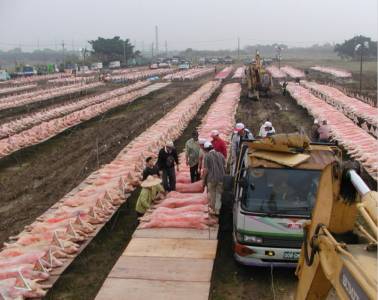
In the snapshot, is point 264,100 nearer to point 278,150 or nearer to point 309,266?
point 278,150

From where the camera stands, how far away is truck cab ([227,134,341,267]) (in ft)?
24.8

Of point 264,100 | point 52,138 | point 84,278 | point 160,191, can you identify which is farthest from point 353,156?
point 264,100

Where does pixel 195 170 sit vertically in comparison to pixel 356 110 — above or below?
below

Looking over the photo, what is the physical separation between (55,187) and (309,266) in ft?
37.0

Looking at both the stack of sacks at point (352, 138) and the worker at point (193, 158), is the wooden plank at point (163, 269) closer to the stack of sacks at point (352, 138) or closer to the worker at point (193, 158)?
the worker at point (193, 158)

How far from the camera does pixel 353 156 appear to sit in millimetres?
14867

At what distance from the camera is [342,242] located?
12.0ft

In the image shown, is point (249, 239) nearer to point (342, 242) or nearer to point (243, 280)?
point (243, 280)

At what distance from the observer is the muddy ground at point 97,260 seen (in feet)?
26.2

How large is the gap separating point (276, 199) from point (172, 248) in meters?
2.11

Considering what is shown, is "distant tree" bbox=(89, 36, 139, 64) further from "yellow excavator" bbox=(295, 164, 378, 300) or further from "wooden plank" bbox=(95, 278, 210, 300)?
"yellow excavator" bbox=(295, 164, 378, 300)

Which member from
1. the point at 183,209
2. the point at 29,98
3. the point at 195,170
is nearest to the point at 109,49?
the point at 29,98

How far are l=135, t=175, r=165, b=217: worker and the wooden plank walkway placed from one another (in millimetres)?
1364

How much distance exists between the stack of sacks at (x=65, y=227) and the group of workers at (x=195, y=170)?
0.92 m
